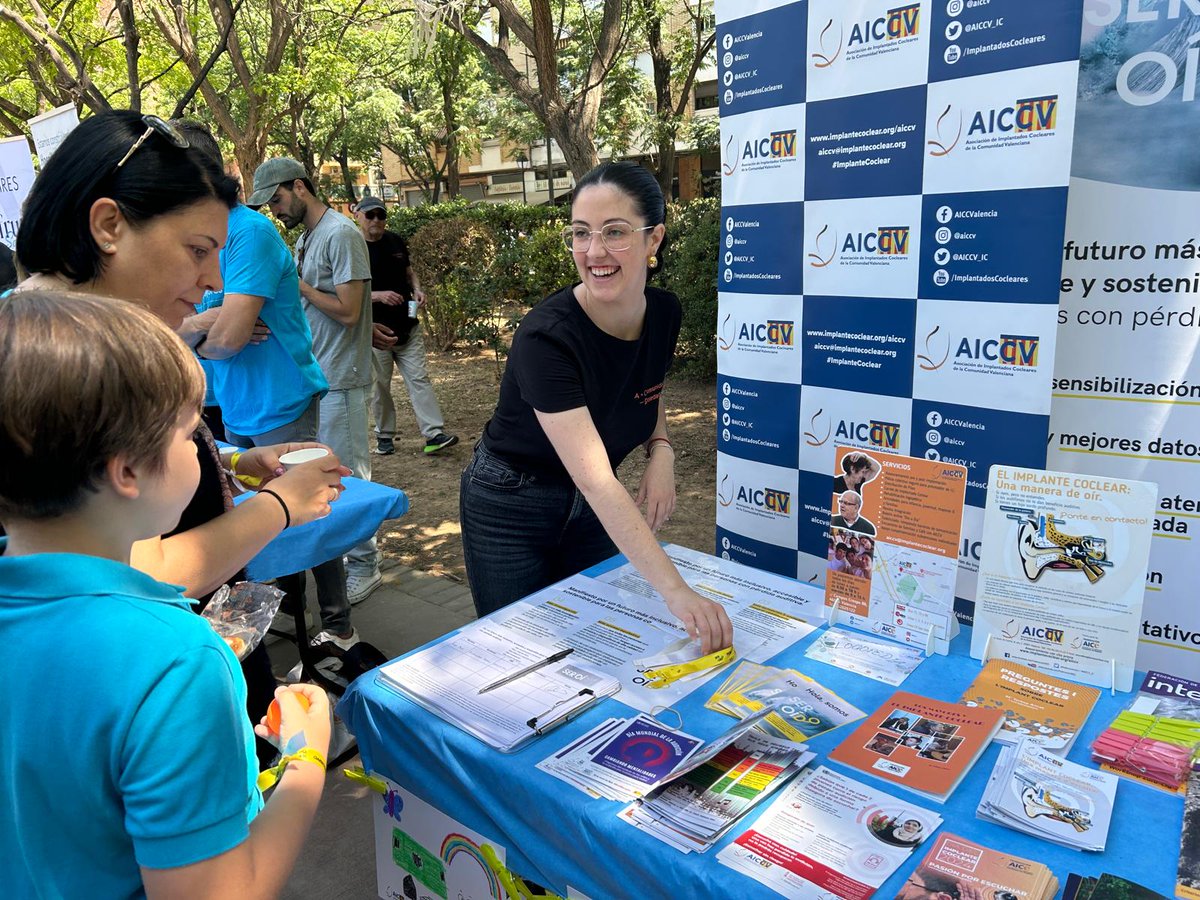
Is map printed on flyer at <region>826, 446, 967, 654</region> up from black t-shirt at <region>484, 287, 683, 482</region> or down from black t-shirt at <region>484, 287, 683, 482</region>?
down

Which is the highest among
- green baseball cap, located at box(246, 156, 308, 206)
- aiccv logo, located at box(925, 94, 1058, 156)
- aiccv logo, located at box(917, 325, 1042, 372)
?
green baseball cap, located at box(246, 156, 308, 206)

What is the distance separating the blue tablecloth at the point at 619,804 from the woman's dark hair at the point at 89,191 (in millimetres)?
931

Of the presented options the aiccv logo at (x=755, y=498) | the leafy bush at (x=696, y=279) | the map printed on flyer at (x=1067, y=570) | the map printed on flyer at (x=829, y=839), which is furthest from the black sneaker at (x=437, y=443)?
the map printed on flyer at (x=829, y=839)

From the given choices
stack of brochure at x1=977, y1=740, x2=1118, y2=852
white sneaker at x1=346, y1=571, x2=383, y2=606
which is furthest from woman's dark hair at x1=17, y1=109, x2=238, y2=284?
white sneaker at x1=346, y1=571, x2=383, y2=606

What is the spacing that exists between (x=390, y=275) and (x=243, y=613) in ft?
17.6

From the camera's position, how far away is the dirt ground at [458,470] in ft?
15.6

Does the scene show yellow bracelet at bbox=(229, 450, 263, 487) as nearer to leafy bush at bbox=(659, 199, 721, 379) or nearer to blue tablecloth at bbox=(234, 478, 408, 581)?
blue tablecloth at bbox=(234, 478, 408, 581)

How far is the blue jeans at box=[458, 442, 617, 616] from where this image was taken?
1.99 meters

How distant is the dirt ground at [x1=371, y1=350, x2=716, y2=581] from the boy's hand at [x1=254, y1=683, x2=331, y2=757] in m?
3.26

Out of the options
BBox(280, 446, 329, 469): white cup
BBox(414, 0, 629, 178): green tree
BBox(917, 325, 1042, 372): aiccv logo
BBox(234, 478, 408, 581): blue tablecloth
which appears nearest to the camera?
BBox(280, 446, 329, 469): white cup

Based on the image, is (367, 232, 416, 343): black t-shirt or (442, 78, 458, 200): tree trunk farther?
(442, 78, 458, 200): tree trunk

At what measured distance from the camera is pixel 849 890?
1005 mm

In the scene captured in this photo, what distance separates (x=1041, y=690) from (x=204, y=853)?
1314mm

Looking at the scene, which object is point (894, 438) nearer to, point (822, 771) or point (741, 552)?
point (741, 552)
